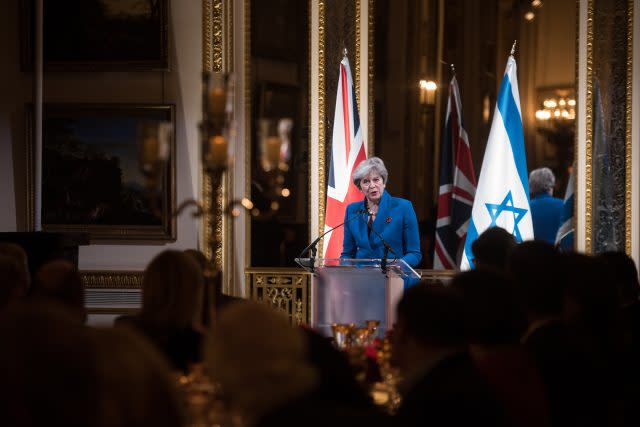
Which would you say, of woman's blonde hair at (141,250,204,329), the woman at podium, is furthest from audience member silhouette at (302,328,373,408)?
the woman at podium

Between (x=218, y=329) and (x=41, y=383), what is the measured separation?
0.43 m

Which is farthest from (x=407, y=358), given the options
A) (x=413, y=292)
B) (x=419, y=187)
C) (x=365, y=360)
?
(x=419, y=187)

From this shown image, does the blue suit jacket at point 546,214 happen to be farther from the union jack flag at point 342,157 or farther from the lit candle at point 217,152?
the lit candle at point 217,152

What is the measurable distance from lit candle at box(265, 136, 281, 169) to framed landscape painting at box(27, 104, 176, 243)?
544 centimetres

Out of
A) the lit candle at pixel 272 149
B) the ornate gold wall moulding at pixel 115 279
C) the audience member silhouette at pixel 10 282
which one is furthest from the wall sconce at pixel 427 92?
the audience member silhouette at pixel 10 282

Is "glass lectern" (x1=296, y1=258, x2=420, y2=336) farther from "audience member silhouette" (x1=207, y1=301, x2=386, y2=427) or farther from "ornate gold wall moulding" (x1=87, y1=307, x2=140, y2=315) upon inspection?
"audience member silhouette" (x1=207, y1=301, x2=386, y2=427)

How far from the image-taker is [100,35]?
8922 mm

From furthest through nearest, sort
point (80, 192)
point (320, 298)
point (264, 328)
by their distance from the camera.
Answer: point (80, 192), point (320, 298), point (264, 328)

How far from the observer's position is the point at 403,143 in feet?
29.8

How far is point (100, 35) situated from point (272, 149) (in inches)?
231

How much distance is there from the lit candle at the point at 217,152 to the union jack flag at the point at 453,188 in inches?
208

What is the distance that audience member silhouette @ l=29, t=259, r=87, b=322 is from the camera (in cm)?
357

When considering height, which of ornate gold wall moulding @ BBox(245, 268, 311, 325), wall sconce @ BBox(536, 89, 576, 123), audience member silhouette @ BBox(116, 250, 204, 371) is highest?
wall sconce @ BBox(536, 89, 576, 123)

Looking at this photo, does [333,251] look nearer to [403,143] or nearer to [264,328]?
[403,143]
